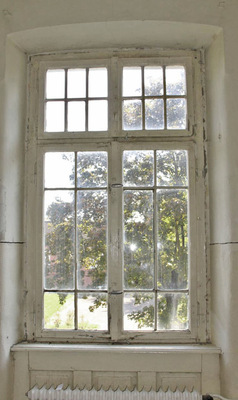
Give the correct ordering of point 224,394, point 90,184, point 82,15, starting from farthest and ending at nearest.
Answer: point 90,184, point 82,15, point 224,394

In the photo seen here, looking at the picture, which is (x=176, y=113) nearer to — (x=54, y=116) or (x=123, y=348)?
(x=54, y=116)

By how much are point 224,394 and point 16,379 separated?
1371mm

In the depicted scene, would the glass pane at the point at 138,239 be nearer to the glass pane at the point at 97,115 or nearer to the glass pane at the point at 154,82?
the glass pane at the point at 97,115

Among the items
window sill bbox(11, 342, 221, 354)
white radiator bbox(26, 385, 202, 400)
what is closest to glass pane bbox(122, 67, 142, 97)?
window sill bbox(11, 342, 221, 354)

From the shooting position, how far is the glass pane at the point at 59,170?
107 inches

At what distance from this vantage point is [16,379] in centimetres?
247

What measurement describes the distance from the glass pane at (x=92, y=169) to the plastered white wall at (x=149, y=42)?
17.5 inches

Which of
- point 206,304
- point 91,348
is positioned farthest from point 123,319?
point 206,304

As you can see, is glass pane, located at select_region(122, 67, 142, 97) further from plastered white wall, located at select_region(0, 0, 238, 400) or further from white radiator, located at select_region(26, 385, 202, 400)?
white radiator, located at select_region(26, 385, 202, 400)

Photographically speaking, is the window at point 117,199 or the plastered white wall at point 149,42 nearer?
the plastered white wall at point 149,42

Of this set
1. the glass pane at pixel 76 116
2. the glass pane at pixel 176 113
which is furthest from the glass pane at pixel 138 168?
the glass pane at pixel 76 116

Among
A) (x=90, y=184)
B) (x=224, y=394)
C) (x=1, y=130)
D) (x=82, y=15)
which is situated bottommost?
(x=224, y=394)

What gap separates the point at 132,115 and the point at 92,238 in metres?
0.95

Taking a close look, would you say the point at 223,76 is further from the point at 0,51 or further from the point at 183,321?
the point at 183,321
